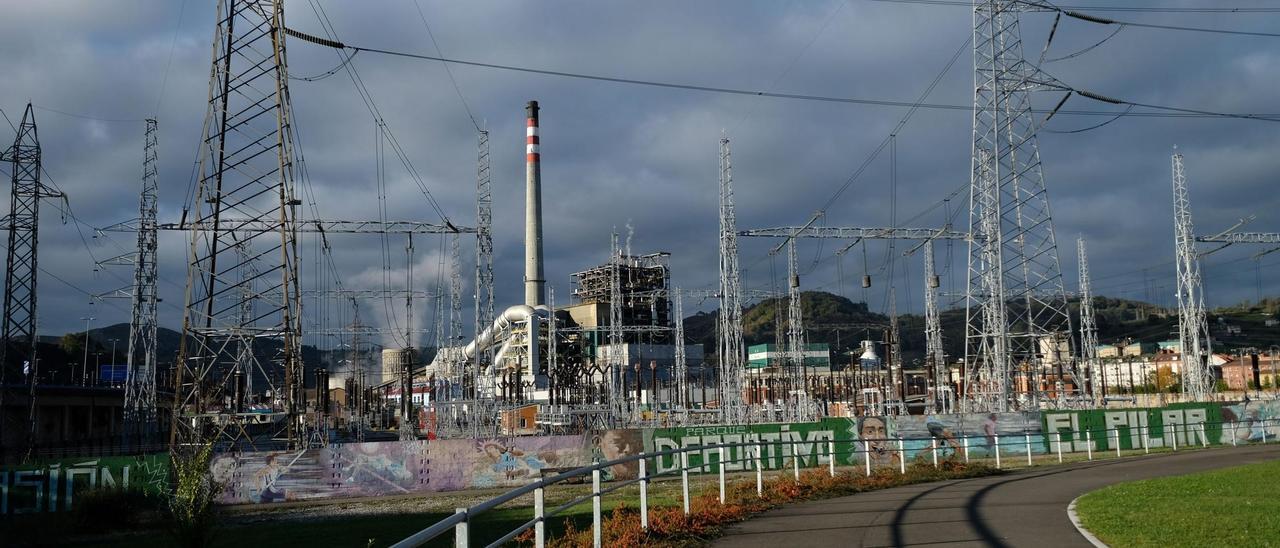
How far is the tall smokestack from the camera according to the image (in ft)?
328

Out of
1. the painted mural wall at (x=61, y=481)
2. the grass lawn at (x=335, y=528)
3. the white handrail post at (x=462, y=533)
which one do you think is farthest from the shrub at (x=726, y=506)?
the painted mural wall at (x=61, y=481)

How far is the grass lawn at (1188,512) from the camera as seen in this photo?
11.7 metres

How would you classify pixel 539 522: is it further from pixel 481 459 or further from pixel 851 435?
pixel 851 435

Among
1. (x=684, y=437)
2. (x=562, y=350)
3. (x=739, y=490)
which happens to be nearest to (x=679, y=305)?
(x=562, y=350)

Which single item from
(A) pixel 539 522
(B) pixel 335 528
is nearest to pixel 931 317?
(B) pixel 335 528

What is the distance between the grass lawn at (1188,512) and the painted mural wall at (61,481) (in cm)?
2558

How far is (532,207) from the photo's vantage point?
9981cm

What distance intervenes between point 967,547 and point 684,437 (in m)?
25.0

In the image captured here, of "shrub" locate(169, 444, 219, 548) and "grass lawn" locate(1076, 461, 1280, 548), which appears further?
"shrub" locate(169, 444, 219, 548)

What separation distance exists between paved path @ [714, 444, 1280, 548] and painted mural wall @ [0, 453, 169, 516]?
70.5ft

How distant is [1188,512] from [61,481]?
1192 inches

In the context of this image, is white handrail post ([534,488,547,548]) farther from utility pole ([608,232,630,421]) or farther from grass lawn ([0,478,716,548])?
utility pole ([608,232,630,421])

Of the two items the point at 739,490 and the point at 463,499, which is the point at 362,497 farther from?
the point at 739,490

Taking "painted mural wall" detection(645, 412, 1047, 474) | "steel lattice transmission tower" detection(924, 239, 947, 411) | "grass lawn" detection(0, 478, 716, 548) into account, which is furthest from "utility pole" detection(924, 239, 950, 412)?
"grass lawn" detection(0, 478, 716, 548)
